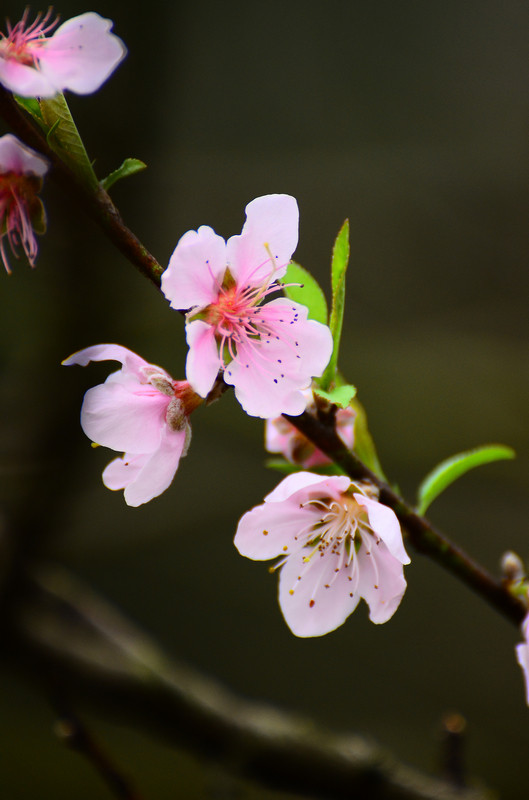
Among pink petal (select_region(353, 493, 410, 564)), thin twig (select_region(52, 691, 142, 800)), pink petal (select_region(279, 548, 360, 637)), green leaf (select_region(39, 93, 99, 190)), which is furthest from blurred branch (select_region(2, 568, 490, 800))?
green leaf (select_region(39, 93, 99, 190))

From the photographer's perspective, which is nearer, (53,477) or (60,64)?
(60,64)

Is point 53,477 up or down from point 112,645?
up

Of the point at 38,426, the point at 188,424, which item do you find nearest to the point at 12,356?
the point at 38,426

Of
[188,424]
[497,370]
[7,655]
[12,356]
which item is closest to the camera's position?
[188,424]

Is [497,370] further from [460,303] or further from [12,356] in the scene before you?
[12,356]

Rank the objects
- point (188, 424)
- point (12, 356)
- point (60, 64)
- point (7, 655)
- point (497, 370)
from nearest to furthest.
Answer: point (60, 64)
point (188, 424)
point (7, 655)
point (12, 356)
point (497, 370)

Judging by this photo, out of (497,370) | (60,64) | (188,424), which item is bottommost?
(497,370)
